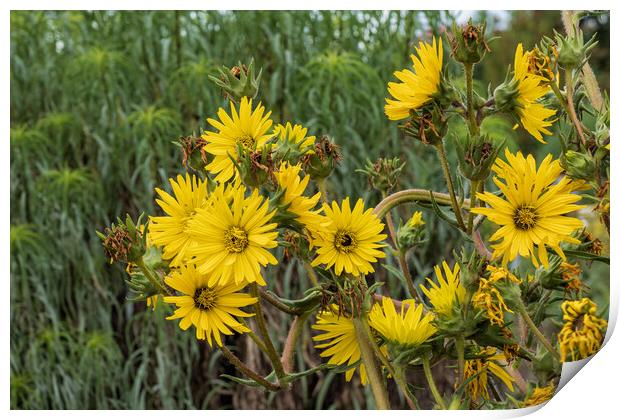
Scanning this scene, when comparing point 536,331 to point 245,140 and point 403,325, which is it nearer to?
point 403,325

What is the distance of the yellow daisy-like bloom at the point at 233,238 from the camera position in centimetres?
44

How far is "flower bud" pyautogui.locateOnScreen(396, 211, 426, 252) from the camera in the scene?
0.57 metres

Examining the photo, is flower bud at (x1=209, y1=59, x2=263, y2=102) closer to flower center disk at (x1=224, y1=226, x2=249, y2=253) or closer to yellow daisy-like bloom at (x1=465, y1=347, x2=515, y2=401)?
flower center disk at (x1=224, y1=226, x2=249, y2=253)

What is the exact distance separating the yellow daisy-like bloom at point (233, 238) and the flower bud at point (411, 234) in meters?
0.14

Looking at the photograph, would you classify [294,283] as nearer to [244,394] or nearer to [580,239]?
[244,394]

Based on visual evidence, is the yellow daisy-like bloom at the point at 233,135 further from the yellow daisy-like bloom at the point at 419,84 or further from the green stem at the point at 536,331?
the green stem at the point at 536,331

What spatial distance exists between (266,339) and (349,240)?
0.25ft

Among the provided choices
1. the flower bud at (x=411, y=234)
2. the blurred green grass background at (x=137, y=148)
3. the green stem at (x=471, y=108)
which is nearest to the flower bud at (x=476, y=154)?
the green stem at (x=471, y=108)

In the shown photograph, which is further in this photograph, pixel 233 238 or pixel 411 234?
pixel 411 234

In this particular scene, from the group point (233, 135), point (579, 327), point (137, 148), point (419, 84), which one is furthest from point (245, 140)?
point (137, 148)

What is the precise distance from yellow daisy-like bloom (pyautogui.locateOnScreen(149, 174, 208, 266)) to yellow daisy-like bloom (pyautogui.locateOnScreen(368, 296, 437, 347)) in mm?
119

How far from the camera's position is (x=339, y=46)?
127 centimetres

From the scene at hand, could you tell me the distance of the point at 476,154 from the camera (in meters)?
0.46
